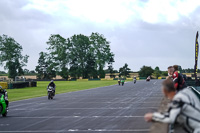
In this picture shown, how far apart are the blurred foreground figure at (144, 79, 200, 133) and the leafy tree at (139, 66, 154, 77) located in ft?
581

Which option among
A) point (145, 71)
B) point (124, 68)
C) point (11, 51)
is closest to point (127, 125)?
point (11, 51)

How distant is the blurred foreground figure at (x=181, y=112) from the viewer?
4164 millimetres

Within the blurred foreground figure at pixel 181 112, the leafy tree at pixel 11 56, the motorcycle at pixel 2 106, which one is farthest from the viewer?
the leafy tree at pixel 11 56

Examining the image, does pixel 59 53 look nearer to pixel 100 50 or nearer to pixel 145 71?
pixel 100 50

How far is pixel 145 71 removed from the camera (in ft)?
599

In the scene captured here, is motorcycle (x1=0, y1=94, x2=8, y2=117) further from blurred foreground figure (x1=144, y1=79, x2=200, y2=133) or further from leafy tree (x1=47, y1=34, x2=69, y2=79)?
leafy tree (x1=47, y1=34, x2=69, y2=79)

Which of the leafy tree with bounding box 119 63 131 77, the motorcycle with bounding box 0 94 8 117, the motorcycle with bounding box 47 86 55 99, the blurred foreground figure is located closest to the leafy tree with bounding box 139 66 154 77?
the leafy tree with bounding box 119 63 131 77

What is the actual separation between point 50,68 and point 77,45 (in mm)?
15263

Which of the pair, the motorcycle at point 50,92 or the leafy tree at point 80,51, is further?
the leafy tree at point 80,51

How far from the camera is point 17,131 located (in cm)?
1178

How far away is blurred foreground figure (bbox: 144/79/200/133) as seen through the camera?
13.7ft

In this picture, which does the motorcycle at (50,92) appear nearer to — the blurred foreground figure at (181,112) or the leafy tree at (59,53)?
the blurred foreground figure at (181,112)

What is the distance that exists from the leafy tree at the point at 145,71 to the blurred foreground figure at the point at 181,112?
177 meters

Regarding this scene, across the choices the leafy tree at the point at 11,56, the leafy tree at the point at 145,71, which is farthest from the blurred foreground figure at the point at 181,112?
the leafy tree at the point at 145,71
